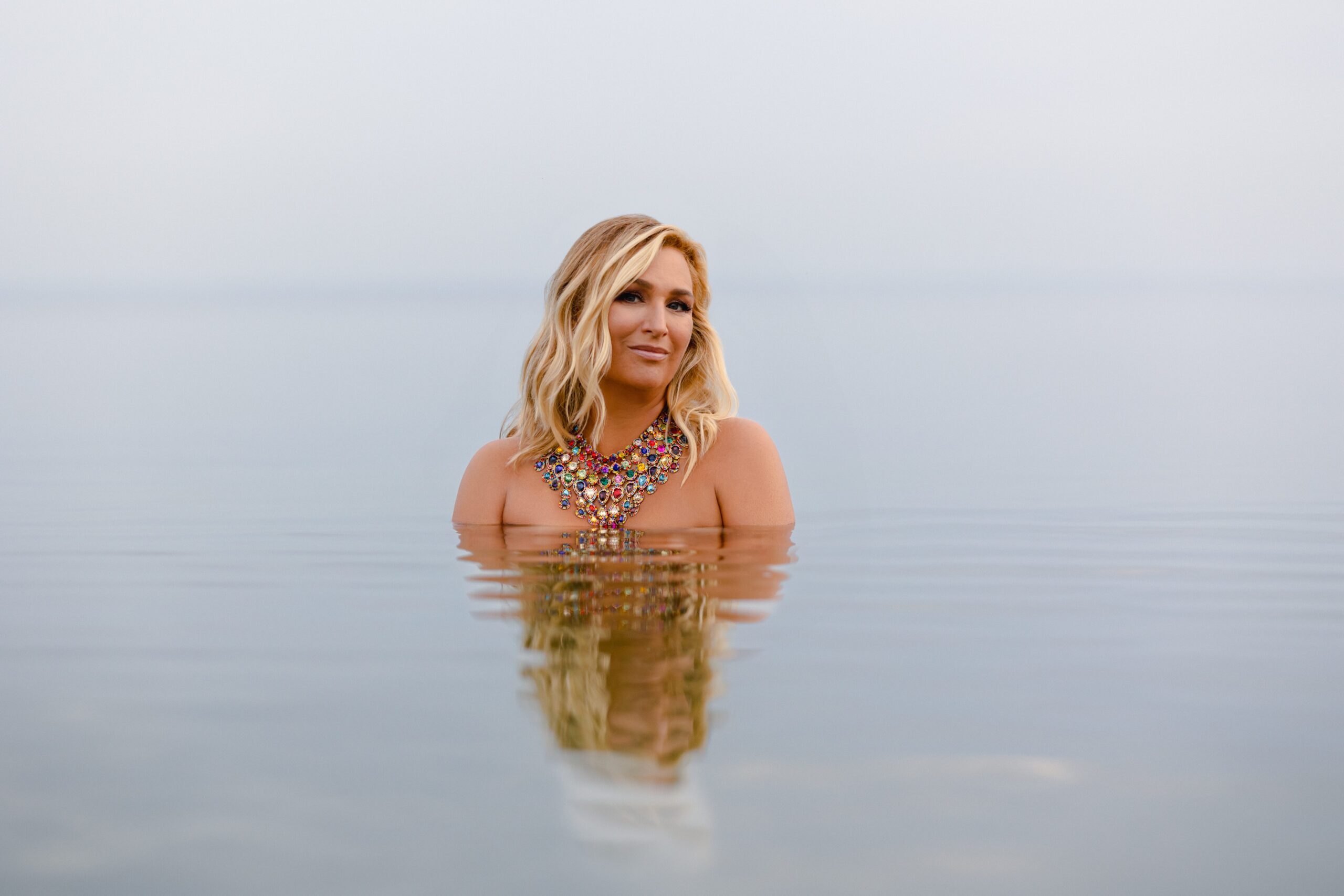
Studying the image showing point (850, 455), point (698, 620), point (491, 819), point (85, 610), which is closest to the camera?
point (491, 819)

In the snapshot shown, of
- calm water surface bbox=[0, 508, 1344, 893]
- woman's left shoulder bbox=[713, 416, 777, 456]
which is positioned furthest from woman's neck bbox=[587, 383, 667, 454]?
calm water surface bbox=[0, 508, 1344, 893]

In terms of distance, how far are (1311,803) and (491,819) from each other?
103 cm

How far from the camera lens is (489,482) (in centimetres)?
428

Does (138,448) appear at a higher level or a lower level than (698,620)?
lower

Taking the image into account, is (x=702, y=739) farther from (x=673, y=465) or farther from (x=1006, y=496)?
(x=1006, y=496)

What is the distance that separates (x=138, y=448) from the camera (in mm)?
8867

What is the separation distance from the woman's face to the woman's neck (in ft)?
0.34

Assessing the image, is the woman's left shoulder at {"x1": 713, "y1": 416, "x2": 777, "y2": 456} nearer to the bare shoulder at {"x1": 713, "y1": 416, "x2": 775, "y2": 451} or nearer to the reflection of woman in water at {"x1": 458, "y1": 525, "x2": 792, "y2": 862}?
the bare shoulder at {"x1": 713, "y1": 416, "x2": 775, "y2": 451}

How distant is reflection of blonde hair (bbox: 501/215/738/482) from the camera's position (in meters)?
3.96

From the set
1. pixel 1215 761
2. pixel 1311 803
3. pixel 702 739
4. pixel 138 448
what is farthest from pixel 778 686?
pixel 138 448

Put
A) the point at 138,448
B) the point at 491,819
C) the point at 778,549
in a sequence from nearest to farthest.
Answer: the point at 491,819, the point at 778,549, the point at 138,448

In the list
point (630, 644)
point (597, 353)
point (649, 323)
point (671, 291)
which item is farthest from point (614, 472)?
point (630, 644)

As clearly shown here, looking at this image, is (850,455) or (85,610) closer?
(85,610)

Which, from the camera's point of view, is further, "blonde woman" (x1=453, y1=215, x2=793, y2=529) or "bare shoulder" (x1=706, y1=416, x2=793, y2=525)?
"bare shoulder" (x1=706, y1=416, x2=793, y2=525)
